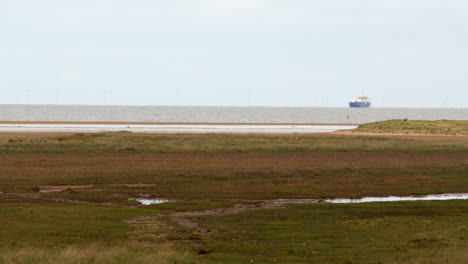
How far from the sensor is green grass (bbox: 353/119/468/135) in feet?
335

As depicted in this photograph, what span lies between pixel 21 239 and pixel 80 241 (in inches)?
86.2

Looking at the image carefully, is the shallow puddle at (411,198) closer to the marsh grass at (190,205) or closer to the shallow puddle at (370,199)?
the shallow puddle at (370,199)

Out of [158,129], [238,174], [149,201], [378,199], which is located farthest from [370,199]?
[158,129]

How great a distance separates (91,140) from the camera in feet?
253

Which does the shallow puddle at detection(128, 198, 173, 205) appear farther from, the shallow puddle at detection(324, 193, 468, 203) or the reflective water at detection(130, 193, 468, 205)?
the shallow puddle at detection(324, 193, 468, 203)

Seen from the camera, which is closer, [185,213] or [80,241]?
[80,241]

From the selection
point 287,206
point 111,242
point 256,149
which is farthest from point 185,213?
point 256,149

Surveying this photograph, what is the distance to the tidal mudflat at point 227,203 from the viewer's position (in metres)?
23.4

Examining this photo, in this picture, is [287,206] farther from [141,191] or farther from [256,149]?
[256,149]

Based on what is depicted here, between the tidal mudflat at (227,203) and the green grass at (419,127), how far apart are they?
2672cm

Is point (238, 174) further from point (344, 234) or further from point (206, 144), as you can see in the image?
point (206, 144)

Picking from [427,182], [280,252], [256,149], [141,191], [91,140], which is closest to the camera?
[280,252]

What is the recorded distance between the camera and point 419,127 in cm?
10712

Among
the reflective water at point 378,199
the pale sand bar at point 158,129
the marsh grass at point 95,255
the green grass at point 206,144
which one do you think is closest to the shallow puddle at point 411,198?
the reflective water at point 378,199
